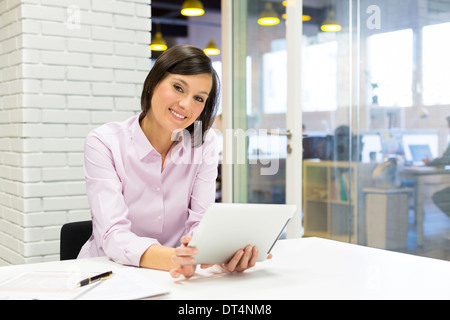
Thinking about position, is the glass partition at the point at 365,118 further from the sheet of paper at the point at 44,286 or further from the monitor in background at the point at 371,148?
the sheet of paper at the point at 44,286

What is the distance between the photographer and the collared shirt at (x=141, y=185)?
147cm

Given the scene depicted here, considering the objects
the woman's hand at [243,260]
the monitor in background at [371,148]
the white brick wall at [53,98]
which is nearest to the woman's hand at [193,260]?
the woman's hand at [243,260]

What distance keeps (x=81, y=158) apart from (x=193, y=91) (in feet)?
3.97

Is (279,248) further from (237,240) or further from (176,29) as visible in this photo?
(176,29)

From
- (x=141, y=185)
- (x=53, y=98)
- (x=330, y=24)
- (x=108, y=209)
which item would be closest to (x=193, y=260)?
(x=108, y=209)

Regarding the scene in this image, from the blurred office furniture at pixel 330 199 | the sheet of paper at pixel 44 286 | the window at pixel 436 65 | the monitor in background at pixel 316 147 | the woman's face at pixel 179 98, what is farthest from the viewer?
the monitor in background at pixel 316 147

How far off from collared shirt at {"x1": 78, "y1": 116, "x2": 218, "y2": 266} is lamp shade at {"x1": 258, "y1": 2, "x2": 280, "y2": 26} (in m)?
A: 1.57

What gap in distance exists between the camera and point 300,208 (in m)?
3.06

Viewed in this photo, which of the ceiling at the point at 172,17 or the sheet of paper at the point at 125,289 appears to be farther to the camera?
the ceiling at the point at 172,17

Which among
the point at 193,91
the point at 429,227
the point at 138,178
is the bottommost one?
the point at 429,227

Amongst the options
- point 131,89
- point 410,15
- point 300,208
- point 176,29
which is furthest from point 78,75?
point 176,29

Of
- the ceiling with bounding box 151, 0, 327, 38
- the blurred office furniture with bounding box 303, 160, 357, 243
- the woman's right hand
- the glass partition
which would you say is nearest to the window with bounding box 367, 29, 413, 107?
the glass partition

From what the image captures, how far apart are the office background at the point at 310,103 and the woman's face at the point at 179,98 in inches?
42.3

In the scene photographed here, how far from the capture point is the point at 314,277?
46.2 inches
